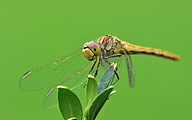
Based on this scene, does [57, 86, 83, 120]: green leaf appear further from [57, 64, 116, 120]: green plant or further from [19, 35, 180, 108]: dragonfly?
[19, 35, 180, 108]: dragonfly

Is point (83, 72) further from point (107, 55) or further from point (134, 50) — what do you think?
point (134, 50)

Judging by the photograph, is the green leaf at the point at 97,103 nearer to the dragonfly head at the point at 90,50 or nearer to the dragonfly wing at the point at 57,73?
the dragonfly wing at the point at 57,73

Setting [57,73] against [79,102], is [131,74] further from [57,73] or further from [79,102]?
[79,102]

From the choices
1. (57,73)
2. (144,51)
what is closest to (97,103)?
(57,73)

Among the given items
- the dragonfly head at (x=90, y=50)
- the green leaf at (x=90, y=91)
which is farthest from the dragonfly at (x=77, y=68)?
the green leaf at (x=90, y=91)

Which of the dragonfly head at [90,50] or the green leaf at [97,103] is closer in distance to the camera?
the green leaf at [97,103]

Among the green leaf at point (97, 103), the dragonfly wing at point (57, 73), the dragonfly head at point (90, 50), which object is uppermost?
the dragonfly head at point (90, 50)
